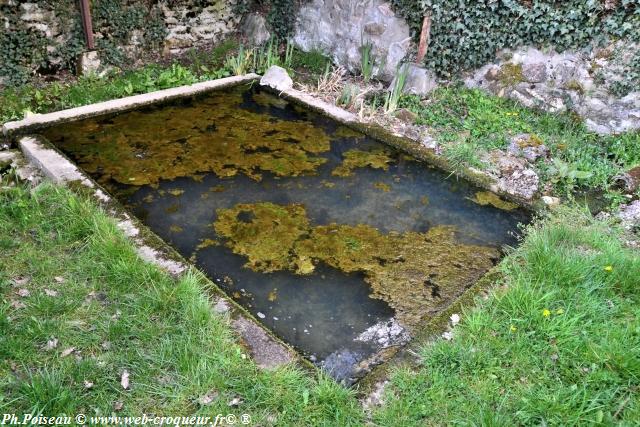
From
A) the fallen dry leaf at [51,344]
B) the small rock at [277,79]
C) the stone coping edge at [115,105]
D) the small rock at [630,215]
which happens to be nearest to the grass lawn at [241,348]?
the fallen dry leaf at [51,344]

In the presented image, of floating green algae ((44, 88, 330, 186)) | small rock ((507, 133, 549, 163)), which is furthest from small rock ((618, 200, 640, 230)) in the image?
floating green algae ((44, 88, 330, 186))

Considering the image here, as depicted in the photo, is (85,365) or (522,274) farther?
(522,274)

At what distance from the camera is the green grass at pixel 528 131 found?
433 cm

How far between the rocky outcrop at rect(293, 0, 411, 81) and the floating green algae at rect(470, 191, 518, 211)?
2341 mm

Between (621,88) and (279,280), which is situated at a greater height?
(621,88)

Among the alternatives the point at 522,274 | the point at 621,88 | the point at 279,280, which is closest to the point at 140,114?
the point at 279,280

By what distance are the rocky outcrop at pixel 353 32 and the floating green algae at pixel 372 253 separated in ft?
9.74

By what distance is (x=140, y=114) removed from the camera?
4926 millimetres

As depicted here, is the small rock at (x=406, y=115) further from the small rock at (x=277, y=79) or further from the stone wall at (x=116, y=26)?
the stone wall at (x=116, y=26)

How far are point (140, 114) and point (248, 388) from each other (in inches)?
138

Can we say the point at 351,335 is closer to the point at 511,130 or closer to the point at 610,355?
the point at 610,355

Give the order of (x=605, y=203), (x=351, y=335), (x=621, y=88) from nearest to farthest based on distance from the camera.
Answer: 1. (x=351, y=335)
2. (x=605, y=203)
3. (x=621, y=88)

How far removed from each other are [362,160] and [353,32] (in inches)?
96.0

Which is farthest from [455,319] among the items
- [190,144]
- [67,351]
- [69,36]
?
[69,36]
